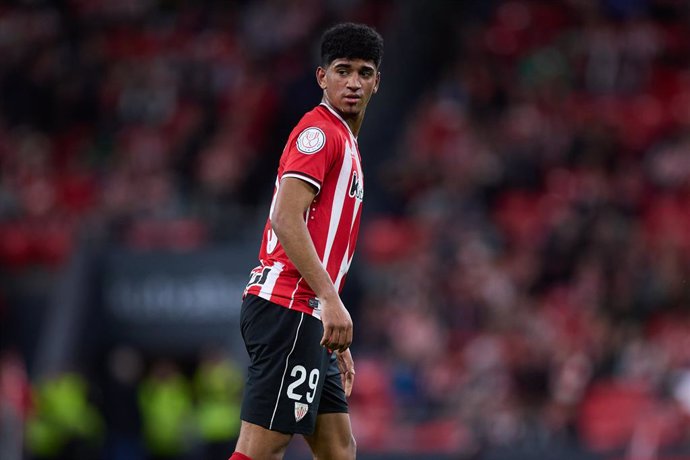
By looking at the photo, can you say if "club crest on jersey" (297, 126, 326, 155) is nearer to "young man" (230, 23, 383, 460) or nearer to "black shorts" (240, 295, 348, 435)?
"young man" (230, 23, 383, 460)

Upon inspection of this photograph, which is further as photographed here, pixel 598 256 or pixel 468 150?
pixel 468 150

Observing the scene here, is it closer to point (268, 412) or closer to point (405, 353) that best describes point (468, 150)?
point (405, 353)

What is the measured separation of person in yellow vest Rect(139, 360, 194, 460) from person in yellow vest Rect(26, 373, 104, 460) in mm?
547

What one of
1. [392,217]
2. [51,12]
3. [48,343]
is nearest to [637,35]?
[392,217]

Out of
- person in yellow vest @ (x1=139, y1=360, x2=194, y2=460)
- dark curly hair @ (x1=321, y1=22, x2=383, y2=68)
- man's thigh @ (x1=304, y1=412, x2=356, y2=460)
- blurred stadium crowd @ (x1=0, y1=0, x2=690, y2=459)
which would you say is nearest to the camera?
dark curly hair @ (x1=321, y1=22, x2=383, y2=68)

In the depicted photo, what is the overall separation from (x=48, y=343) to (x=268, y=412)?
1128 centimetres

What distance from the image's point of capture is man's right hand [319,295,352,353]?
4680 millimetres

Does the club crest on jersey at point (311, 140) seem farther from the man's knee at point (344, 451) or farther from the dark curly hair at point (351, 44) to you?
the man's knee at point (344, 451)

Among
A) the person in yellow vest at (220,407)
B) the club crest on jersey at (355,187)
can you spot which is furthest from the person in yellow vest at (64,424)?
the club crest on jersey at (355,187)

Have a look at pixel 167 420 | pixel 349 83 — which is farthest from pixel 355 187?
pixel 167 420

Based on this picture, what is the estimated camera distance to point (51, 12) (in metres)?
20.7

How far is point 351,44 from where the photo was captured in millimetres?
4984

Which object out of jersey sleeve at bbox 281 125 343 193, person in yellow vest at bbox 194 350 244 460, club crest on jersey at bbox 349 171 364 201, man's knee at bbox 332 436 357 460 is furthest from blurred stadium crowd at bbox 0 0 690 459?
jersey sleeve at bbox 281 125 343 193

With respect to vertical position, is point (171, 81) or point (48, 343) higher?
point (171, 81)
